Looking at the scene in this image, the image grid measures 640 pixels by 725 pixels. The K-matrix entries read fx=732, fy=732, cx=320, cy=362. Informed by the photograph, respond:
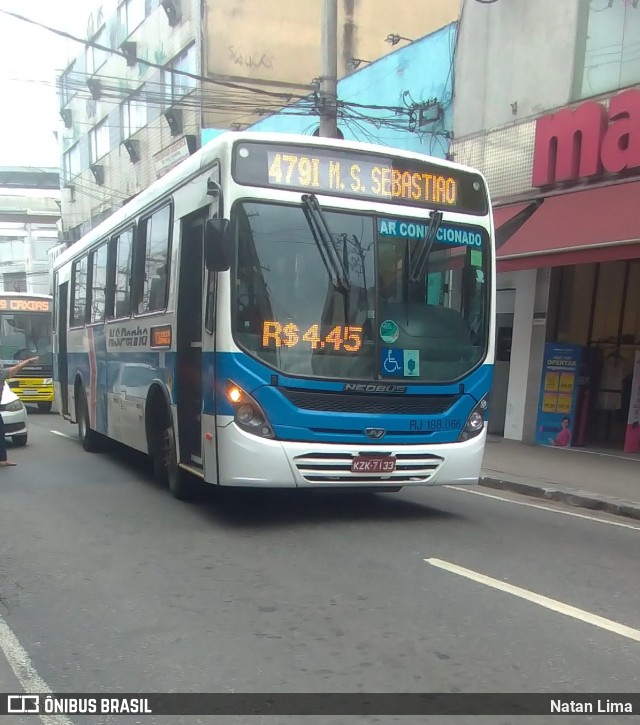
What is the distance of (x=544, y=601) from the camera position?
490 cm

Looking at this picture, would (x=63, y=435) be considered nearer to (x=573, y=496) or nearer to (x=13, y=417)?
(x=13, y=417)

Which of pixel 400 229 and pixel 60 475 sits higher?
pixel 400 229

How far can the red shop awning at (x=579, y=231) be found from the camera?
10.1 m

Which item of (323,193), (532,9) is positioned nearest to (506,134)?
(532,9)

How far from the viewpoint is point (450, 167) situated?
712cm

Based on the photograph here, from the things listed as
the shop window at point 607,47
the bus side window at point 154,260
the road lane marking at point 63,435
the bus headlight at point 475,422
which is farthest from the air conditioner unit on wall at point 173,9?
the bus headlight at point 475,422

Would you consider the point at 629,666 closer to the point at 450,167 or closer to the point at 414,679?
the point at 414,679

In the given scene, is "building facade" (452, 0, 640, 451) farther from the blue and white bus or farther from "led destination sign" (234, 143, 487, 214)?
the blue and white bus

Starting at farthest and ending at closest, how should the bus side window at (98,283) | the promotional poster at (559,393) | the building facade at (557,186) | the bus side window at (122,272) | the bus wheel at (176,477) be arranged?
the promotional poster at (559,393) < the building facade at (557,186) < the bus side window at (98,283) < the bus side window at (122,272) < the bus wheel at (176,477)

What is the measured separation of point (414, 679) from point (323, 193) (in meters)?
4.26

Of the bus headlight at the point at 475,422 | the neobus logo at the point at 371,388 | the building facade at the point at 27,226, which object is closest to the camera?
the neobus logo at the point at 371,388

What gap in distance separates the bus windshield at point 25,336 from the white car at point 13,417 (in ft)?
26.8

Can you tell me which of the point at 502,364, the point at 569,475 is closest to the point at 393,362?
the point at 569,475

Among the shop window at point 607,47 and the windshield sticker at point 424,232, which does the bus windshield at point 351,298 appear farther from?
the shop window at point 607,47
